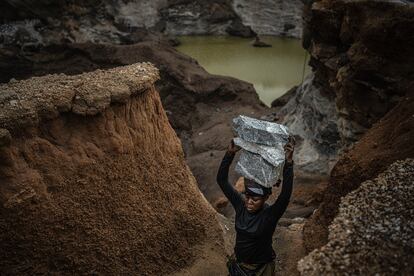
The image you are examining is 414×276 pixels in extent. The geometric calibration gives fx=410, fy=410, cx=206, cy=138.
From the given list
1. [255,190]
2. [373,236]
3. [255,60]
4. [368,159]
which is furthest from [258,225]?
[255,60]

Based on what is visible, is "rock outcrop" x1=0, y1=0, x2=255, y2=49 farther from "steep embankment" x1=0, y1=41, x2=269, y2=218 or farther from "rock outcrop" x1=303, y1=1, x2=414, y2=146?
"rock outcrop" x1=303, y1=1, x2=414, y2=146

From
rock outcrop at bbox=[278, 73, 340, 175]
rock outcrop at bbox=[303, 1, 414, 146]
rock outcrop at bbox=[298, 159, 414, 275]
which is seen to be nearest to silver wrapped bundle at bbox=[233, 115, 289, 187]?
rock outcrop at bbox=[298, 159, 414, 275]

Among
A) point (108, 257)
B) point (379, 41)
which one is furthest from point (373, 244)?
point (379, 41)

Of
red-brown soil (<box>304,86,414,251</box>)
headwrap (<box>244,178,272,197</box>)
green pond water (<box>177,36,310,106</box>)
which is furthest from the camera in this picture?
green pond water (<box>177,36,310,106</box>)

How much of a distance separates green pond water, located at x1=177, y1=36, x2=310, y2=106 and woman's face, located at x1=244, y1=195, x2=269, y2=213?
13.4m

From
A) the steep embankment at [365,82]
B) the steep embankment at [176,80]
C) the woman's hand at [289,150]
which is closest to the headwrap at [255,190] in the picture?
the woman's hand at [289,150]

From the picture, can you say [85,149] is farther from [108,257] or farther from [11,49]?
[11,49]

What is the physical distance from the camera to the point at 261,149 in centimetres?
421

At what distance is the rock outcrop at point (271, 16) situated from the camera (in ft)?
88.0

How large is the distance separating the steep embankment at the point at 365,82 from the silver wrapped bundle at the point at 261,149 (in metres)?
1.07

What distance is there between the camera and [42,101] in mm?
4332

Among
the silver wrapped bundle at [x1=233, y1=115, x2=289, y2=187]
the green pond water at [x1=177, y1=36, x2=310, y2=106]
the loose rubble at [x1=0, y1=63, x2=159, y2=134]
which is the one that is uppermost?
the loose rubble at [x1=0, y1=63, x2=159, y2=134]

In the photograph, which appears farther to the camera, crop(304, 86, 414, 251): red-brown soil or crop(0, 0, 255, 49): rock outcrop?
crop(0, 0, 255, 49): rock outcrop

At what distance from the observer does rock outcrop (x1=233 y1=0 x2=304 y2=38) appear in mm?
26812
